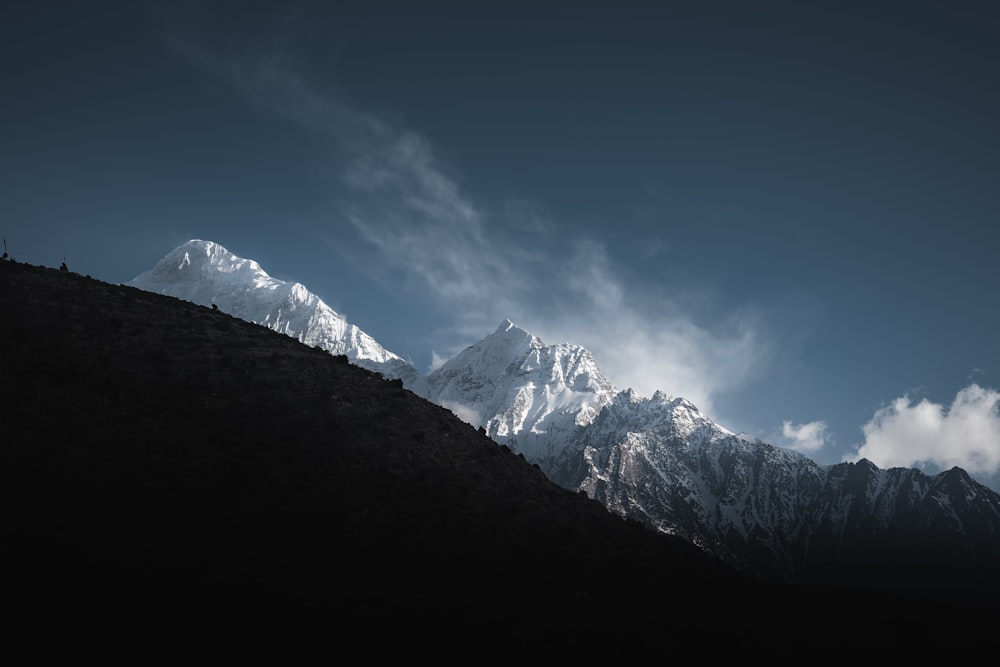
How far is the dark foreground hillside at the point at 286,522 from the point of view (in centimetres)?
2584

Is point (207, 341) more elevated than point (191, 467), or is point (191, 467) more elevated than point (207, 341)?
point (207, 341)

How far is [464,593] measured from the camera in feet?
97.3

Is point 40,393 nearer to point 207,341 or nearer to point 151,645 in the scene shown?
point 207,341

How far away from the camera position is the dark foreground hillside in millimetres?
25844

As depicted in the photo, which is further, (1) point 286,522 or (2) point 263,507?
(2) point 263,507

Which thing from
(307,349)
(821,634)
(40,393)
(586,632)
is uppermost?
(307,349)

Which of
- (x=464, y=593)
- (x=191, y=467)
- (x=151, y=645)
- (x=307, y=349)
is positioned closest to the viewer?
(x=151, y=645)

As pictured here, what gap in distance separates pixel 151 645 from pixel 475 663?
12.9m

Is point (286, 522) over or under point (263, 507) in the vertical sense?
under

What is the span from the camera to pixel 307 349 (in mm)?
68812

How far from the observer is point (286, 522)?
3378cm

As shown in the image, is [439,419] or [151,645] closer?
[151,645]

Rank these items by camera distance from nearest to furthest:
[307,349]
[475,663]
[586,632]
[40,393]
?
1. [475,663]
2. [586,632]
3. [40,393]
4. [307,349]

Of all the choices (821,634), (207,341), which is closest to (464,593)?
(821,634)
